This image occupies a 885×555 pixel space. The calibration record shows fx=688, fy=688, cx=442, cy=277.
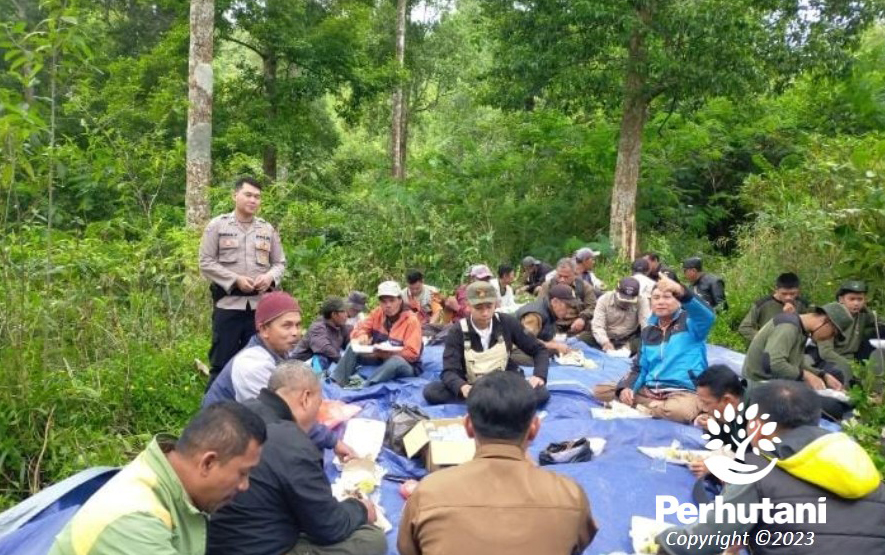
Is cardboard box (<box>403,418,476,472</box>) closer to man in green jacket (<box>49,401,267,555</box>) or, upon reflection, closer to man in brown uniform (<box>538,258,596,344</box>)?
man in green jacket (<box>49,401,267,555</box>)

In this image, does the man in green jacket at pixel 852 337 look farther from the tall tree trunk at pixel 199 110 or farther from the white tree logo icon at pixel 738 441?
the tall tree trunk at pixel 199 110

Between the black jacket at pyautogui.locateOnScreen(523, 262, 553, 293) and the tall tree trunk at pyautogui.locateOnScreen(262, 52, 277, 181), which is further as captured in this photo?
the tall tree trunk at pyautogui.locateOnScreen(262, 52, 277, 181)

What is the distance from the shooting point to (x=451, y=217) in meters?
12.1

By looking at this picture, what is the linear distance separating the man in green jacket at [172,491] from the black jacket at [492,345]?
299cm

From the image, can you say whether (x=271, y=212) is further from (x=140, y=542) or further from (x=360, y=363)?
(x=140, y=542)

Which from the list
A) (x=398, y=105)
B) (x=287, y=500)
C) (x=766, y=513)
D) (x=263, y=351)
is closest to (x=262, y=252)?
(x=263, y=351)

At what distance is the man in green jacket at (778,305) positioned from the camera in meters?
5.99

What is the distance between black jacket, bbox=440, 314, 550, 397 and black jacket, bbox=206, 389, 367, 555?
2.45 meters

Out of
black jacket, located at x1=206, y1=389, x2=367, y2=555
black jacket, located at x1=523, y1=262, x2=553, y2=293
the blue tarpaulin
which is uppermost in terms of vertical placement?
black jacket, located at x1=523, y1=262, x2=553, y2=293

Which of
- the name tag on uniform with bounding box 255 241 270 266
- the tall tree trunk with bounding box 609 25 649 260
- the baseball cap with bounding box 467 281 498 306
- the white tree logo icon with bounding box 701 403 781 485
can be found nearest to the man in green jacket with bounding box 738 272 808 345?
the white tree logo icon with bounding box 701 403 781 485

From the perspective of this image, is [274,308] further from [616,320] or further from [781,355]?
[616,320]

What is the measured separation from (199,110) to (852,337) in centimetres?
675

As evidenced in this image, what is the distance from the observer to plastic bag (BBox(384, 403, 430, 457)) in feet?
14.1

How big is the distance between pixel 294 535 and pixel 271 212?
636cm
